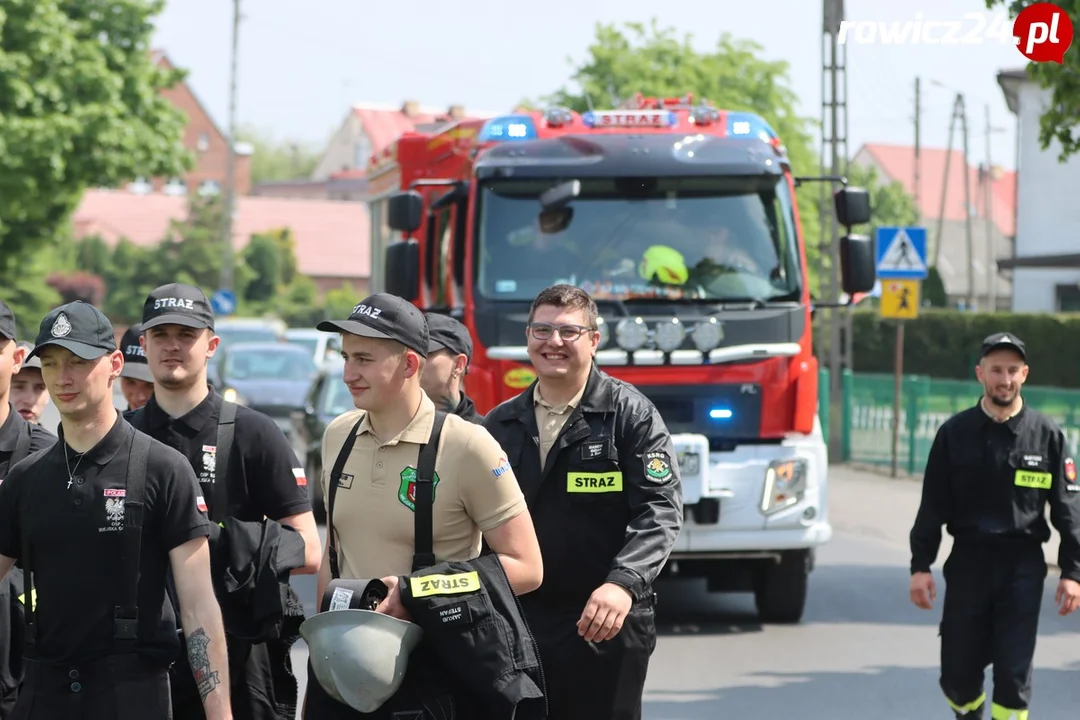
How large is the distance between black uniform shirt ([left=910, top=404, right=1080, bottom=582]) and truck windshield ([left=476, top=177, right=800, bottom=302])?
335cm

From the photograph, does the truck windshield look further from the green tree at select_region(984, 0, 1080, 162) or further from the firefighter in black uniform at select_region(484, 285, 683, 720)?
the firefighter in black uniform at select_region(484, 285, 683, 720)

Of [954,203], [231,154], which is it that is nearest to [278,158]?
[954,203]

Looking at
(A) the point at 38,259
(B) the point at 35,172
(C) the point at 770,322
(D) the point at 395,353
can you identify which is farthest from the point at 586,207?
(A) the point at 38,259

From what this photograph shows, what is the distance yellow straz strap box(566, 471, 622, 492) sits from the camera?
5.61m

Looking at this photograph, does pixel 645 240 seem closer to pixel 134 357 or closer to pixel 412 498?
pixel 134 357

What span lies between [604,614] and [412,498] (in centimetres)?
97

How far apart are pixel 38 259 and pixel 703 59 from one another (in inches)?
1135

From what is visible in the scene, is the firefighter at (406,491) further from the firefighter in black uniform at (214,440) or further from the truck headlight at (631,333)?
the truck headlight at (631,333)

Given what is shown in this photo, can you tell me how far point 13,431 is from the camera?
5.63m

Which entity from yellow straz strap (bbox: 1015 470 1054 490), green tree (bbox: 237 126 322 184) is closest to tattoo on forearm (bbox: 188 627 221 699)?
yellow straz strap (bbox: 1015 470 1054 490)

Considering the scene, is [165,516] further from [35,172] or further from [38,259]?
[38,259]

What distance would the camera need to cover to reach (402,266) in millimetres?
11438

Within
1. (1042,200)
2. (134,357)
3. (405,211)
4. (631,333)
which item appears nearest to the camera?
(134,357)

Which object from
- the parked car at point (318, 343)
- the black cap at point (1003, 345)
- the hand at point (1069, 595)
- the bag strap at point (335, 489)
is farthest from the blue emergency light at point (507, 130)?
the parked car at point (318, 343)
